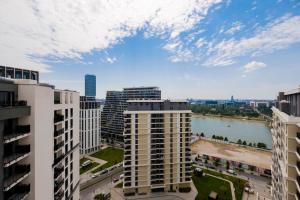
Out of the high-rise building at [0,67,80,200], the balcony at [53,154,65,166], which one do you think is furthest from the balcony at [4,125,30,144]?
the balcony at [53,154,65,166]

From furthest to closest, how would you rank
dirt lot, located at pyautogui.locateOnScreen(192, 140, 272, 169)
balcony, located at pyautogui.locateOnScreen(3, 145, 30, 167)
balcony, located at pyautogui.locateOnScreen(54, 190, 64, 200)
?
1. dirt lot, located at pyautogui.locateOnScreen(192, 140, 272, 169)
2. balcony, located at pyautogui.locateOnScreen(54, 190, 64, 200)
3. balcony, located at pyautogui.locateOnScreen(3, 145, 30, 167)

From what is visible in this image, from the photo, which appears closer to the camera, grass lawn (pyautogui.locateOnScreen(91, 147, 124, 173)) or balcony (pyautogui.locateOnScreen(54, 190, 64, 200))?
balcony (pyautogui.locateOnScreen(54, 190, 64, 200))

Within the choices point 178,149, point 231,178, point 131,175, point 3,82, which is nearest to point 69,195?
point 3,82

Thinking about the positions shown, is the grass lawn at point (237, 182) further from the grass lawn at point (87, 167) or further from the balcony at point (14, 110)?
the balcony at point (14, 110)

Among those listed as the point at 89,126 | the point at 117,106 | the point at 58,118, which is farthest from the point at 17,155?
the point at 117,106

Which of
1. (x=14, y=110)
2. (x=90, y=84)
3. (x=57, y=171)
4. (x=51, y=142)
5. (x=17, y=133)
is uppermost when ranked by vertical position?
(x=90, y=84)

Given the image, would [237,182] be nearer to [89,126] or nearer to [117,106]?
[89,126]

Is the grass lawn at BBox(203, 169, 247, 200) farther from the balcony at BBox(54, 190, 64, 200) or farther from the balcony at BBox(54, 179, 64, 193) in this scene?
the balcony at BBox(54, 179, 64, 193)
